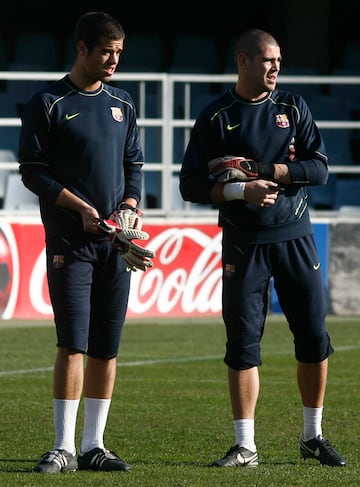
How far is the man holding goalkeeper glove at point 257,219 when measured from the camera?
22.1 ft

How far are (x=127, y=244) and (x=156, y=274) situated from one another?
8.37 meters

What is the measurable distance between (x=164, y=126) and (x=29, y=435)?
8.68 meters

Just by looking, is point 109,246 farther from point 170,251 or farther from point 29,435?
point 170,251

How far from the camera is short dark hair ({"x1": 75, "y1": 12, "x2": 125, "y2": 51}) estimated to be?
6.54 meters

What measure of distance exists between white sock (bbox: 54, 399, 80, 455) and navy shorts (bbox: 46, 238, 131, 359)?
27 cm

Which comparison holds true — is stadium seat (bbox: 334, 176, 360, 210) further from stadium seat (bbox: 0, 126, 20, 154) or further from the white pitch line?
the white pitch line

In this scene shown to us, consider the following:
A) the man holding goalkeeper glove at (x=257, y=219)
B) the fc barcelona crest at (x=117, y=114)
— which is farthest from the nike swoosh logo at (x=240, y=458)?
the fc barcelona crest at (x=117, y=114)

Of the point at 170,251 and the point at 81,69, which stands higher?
the point at 81,69

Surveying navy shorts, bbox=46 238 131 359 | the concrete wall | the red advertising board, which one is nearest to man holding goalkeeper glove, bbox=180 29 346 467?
navy shorts, bbox=46 238 131 359

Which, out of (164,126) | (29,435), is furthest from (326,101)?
(29,435)

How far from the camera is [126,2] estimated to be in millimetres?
21891

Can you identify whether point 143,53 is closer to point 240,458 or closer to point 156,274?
point 156,274

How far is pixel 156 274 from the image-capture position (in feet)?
49.2

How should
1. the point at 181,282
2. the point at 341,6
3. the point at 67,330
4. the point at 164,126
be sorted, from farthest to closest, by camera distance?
the point at 341,6 < the point at 164,126 < the point at 181,282 < the point at 67,330
